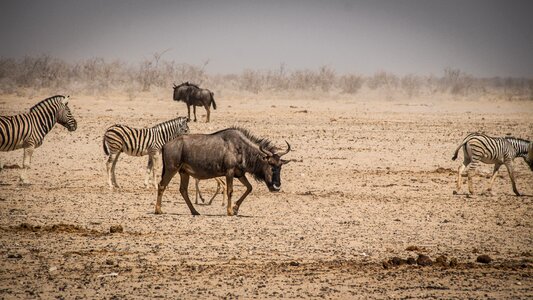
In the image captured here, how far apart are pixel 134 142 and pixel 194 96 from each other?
A: 14.2 metres

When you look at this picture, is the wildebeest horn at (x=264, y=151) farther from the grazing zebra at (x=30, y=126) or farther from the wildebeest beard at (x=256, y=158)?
the grazing zebra at (x=30, y=126)

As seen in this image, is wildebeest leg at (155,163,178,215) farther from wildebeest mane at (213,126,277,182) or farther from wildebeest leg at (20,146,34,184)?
wildebeest leg at (20,146,34,184)

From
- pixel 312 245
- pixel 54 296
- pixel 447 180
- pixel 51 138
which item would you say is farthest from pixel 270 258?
pixel 51 138

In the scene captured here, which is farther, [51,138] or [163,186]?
[51,138]

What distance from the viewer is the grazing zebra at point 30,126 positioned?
53.4ft

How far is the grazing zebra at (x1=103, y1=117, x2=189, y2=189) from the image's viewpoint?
16484 millimetres

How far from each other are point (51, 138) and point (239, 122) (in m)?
8.15

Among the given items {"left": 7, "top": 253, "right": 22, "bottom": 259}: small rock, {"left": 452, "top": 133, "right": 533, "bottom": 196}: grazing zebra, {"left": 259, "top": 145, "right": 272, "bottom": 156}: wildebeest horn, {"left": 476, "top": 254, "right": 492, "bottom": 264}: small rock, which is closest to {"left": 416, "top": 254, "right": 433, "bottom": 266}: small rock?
{"left": 476, "top": 254, "right": 492, "bottom": 264}: small rock

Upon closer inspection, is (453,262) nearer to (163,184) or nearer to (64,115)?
(163,184)

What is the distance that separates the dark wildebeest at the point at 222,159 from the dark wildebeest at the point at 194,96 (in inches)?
647

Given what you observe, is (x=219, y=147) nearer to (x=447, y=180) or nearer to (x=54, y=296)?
(x=54, y=296)

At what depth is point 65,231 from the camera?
1173 centimetres

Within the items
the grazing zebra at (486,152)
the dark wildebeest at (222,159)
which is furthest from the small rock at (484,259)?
the grazing zebra at (486,152)

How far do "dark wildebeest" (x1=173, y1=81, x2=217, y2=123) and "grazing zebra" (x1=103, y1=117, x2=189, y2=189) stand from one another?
12.8m
